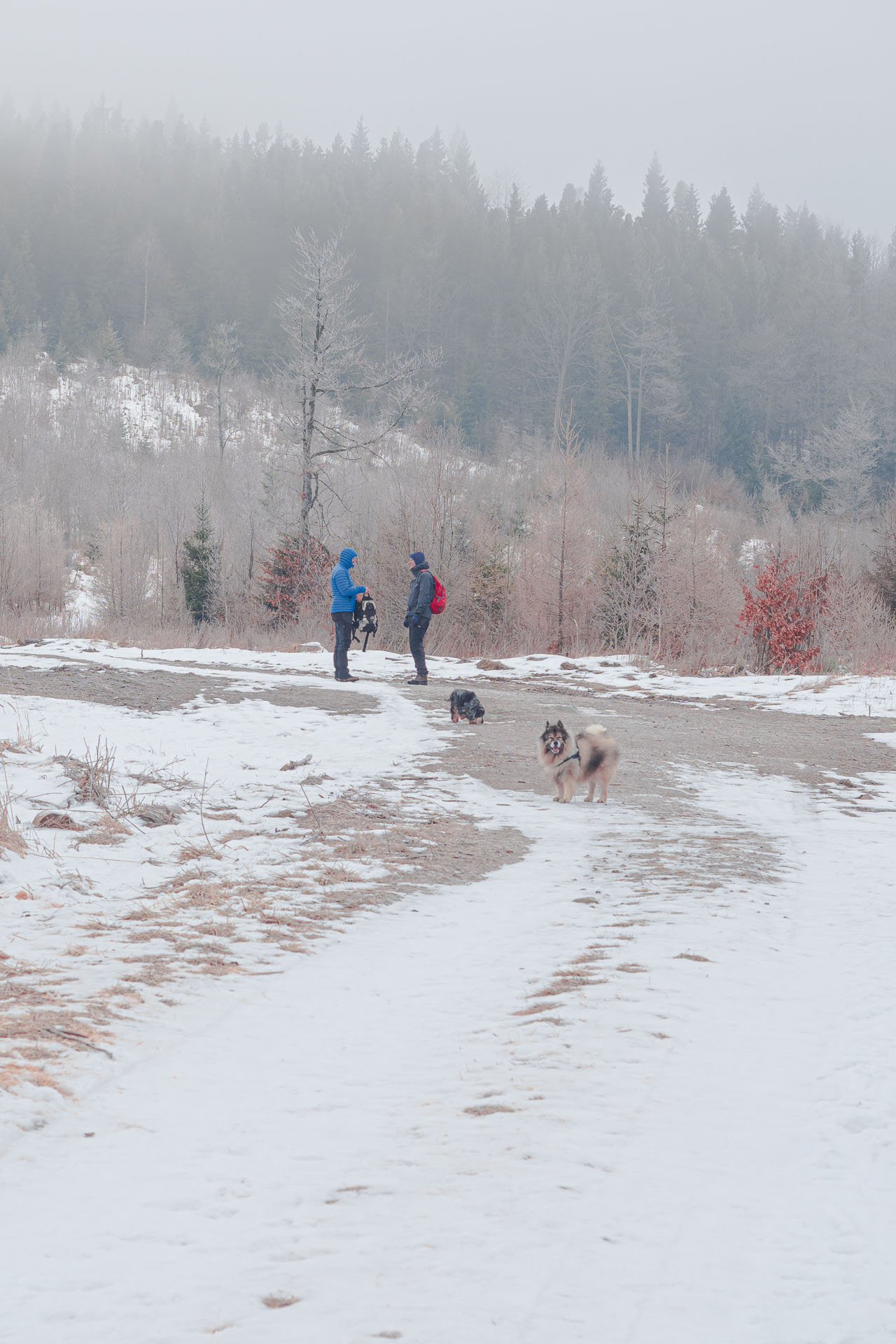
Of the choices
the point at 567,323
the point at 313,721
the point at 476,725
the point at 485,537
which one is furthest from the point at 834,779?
the point at 567,323

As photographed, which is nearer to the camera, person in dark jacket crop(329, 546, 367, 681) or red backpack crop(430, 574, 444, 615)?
person in dark jacket crop(329, 546, 367, 681)

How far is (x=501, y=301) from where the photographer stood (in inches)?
2756

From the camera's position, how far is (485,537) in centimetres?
2919

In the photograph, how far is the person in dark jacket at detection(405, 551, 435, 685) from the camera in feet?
52.4

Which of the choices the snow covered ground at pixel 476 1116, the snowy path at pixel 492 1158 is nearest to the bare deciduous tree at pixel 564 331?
the snow covered ground at pixel 476 1116

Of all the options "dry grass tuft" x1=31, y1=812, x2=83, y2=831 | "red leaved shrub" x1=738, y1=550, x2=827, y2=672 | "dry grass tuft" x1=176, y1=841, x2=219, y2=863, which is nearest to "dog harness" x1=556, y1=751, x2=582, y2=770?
"dry grass tuft" x1=176, y1=841, x2=219, y2=863

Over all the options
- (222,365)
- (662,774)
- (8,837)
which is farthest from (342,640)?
(222,365)

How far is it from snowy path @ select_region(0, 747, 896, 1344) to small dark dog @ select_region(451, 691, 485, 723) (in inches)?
296

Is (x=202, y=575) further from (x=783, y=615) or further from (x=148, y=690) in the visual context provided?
(x=148, y=690)

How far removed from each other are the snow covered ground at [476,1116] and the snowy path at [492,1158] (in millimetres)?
10

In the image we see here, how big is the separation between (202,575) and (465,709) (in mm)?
21285

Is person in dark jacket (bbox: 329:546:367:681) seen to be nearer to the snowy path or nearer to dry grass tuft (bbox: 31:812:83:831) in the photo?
dry grass tuft (bbox: 31:812:83:831)

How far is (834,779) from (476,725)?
14.4 feet

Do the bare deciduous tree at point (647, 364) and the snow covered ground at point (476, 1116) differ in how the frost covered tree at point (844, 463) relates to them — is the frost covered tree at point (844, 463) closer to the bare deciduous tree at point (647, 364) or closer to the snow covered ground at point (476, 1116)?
the bare deciduous tree at point (647, 364)
